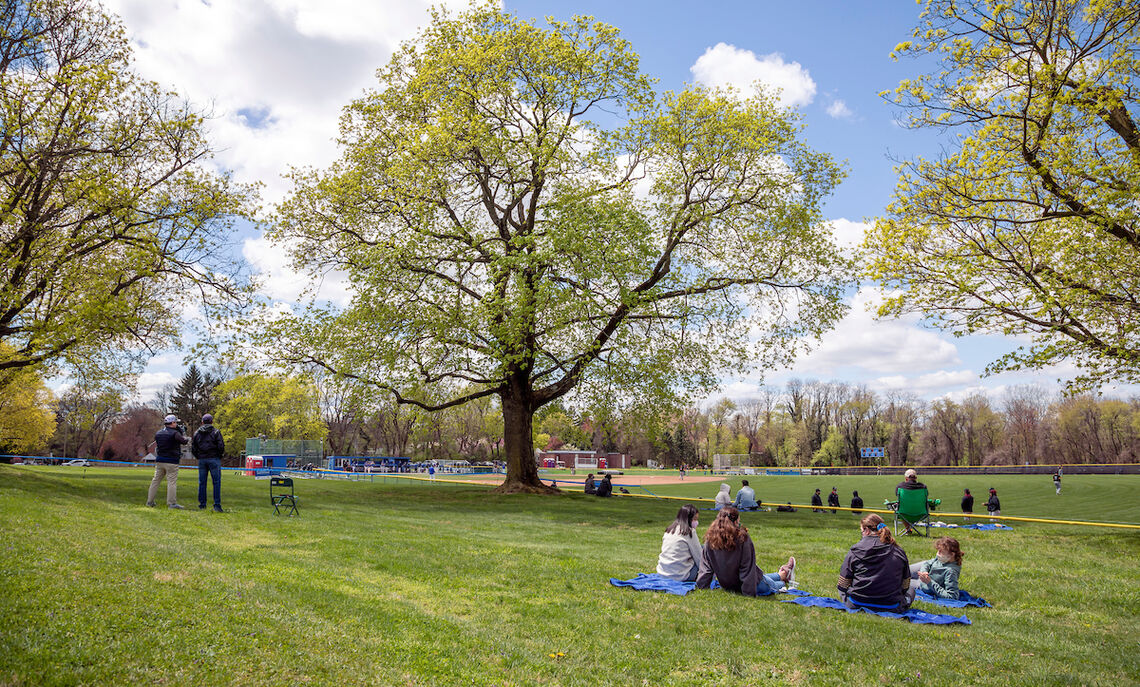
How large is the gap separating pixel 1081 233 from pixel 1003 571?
35.4 feet

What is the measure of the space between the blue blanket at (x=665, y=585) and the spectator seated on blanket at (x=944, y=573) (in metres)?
1.70

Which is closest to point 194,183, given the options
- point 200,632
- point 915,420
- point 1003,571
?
point 200,632

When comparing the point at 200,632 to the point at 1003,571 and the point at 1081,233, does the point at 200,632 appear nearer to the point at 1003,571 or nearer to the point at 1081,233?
the point at 1003,571

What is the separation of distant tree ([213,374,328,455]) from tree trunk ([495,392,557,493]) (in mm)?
45988

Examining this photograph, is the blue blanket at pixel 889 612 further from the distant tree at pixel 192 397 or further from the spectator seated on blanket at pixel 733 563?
the distant tree at pixel 192 397

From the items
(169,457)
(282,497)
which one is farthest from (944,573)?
(169,457)

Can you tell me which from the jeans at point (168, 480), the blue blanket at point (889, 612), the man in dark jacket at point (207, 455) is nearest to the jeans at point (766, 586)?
the blue blanket at point (889, 612)

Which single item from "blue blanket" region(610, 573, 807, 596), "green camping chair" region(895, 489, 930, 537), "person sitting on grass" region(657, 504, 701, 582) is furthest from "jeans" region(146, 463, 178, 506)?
"green camping chair" region(895, 489, 930, 537)

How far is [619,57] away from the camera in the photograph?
2689 cm

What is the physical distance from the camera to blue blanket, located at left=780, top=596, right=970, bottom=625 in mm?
7965

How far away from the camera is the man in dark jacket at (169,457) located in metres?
14.6

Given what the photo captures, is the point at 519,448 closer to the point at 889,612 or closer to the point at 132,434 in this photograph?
the point at 889,612

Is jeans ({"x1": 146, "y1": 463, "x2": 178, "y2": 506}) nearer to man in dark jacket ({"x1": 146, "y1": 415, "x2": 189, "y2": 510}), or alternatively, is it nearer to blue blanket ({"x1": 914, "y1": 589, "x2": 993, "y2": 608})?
man in dark jacket ({"x1": 146, "y1": 415, "x2": 189, "y2": 510})

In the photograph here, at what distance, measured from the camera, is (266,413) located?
7456 cm
